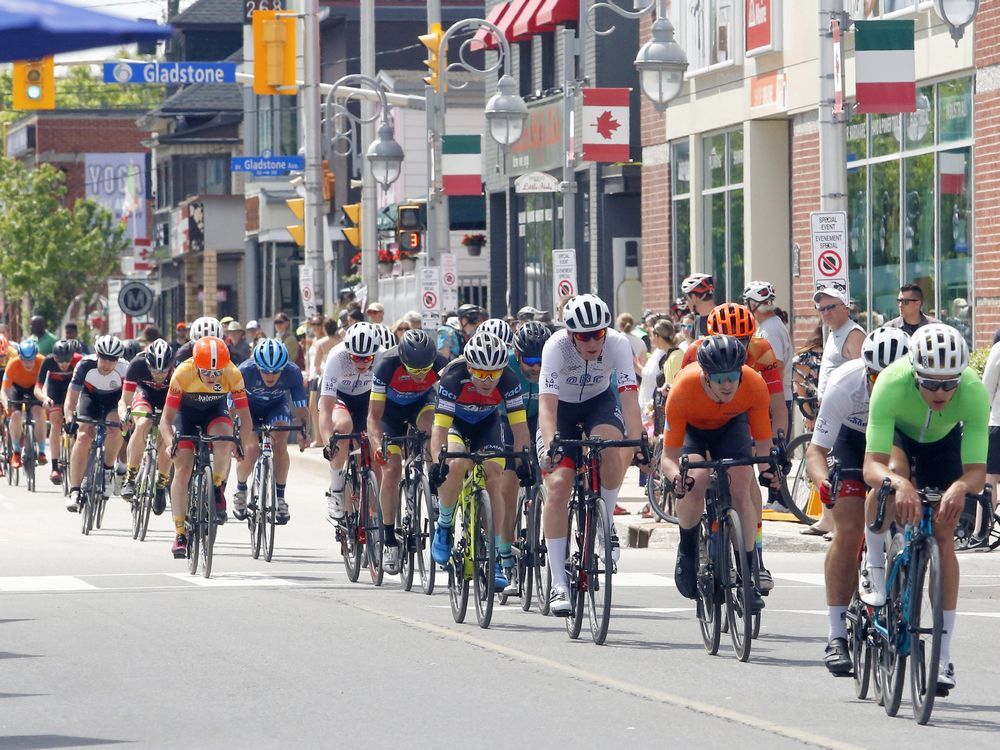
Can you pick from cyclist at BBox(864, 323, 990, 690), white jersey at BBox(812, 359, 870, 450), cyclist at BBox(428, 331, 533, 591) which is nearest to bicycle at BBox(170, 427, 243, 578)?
cyclist at BBox(428, 331, 533, 591)

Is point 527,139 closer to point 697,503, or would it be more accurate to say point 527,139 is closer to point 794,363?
point 794,363

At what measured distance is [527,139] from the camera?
40.5 metres

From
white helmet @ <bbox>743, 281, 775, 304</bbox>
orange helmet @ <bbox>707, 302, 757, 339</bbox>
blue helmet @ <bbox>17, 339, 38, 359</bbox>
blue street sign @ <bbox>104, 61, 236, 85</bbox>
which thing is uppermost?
blue street sign @ <bbox>104, 61, 236, 85</bbox>

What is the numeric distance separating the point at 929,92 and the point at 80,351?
10.4m

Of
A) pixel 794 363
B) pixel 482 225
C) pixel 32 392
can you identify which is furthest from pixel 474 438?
pixel 482 225

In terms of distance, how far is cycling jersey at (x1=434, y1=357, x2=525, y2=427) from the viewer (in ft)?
43.7

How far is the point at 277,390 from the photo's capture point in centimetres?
1809

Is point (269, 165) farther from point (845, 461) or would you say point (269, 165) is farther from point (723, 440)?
point (845, 461)

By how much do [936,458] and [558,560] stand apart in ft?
11.0

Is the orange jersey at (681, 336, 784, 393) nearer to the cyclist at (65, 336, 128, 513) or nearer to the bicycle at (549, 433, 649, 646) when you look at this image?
the bicycle at (549, 433, 649, 646)

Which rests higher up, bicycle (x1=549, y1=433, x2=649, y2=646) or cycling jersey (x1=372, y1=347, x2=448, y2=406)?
cycling jersey (x1=372, y1=347, x2=448, y2=406)

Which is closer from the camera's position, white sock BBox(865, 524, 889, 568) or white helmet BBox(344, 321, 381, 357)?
white sock BBox(865, 524, 889, 568)

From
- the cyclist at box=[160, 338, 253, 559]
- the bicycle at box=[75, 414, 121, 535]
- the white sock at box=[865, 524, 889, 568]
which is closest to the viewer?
the white sock at box=[865, 524, 889, 568]

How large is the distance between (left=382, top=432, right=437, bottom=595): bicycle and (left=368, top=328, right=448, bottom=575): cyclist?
6cm
